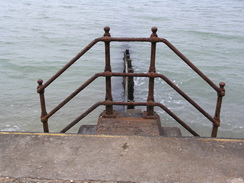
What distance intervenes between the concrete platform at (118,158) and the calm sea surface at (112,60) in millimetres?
4454

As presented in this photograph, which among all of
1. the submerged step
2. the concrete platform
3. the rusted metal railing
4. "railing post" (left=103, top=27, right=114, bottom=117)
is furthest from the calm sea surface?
the concrete platform

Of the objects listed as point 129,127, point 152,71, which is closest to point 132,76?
point 152,71

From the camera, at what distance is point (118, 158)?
110 inches

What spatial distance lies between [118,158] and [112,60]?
482 inches

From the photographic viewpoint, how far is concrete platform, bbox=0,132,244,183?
2.56 meters

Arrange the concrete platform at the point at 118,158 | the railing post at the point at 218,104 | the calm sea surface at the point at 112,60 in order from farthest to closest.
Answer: the calm sea surface at the point at 112,60 < the railing post at the point at 218,104 < the concrete platform at the point at 118,158

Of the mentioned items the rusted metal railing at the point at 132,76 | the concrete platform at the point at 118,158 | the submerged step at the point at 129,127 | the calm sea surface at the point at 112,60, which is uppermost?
the rusted metal railing at the point at 132,76

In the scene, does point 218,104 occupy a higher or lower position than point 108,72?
lower

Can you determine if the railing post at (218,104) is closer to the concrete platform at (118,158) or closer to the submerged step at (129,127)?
the submerged step at (129,127)

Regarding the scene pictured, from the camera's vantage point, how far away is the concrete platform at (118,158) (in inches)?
101

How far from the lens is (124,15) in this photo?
31703mm

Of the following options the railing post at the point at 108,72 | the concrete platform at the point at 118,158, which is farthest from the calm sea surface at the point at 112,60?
the concrete platform at the point at 118,158

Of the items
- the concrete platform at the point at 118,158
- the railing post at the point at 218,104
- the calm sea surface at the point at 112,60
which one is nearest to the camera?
the concrete platform at the point at 118,158

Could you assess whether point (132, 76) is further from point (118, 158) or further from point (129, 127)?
point (118, 158)
